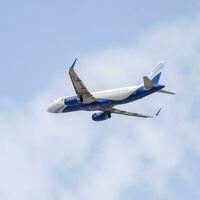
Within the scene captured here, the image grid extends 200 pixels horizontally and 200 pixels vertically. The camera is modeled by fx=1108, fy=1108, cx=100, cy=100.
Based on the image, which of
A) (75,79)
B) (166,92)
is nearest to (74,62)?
(75,79)

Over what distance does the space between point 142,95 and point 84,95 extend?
10.5m

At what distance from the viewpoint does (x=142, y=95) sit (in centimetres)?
19888

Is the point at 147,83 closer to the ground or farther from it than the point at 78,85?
closer to the ground

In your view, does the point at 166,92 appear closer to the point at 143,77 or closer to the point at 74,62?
the point at 143,77

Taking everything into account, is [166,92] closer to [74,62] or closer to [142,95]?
[142,95]

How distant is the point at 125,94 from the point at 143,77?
638 cm

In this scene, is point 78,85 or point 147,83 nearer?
point 147,83

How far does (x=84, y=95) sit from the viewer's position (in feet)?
655

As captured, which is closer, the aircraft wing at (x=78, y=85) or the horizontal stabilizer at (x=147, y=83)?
the aircraft wing at (x=78, y=85)

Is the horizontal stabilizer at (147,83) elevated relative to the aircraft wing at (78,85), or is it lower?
lower

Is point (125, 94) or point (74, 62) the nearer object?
point (74, 62)

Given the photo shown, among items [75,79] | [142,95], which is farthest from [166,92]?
[75,79]

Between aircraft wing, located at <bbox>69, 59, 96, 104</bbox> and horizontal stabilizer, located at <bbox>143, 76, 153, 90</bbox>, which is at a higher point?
aircraft wing, located at <bbox>69, 59, 96, 104</bbox>

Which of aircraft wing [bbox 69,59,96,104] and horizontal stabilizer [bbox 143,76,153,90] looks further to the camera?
horizontal stabilizer [bbox 143,76,153,90]
